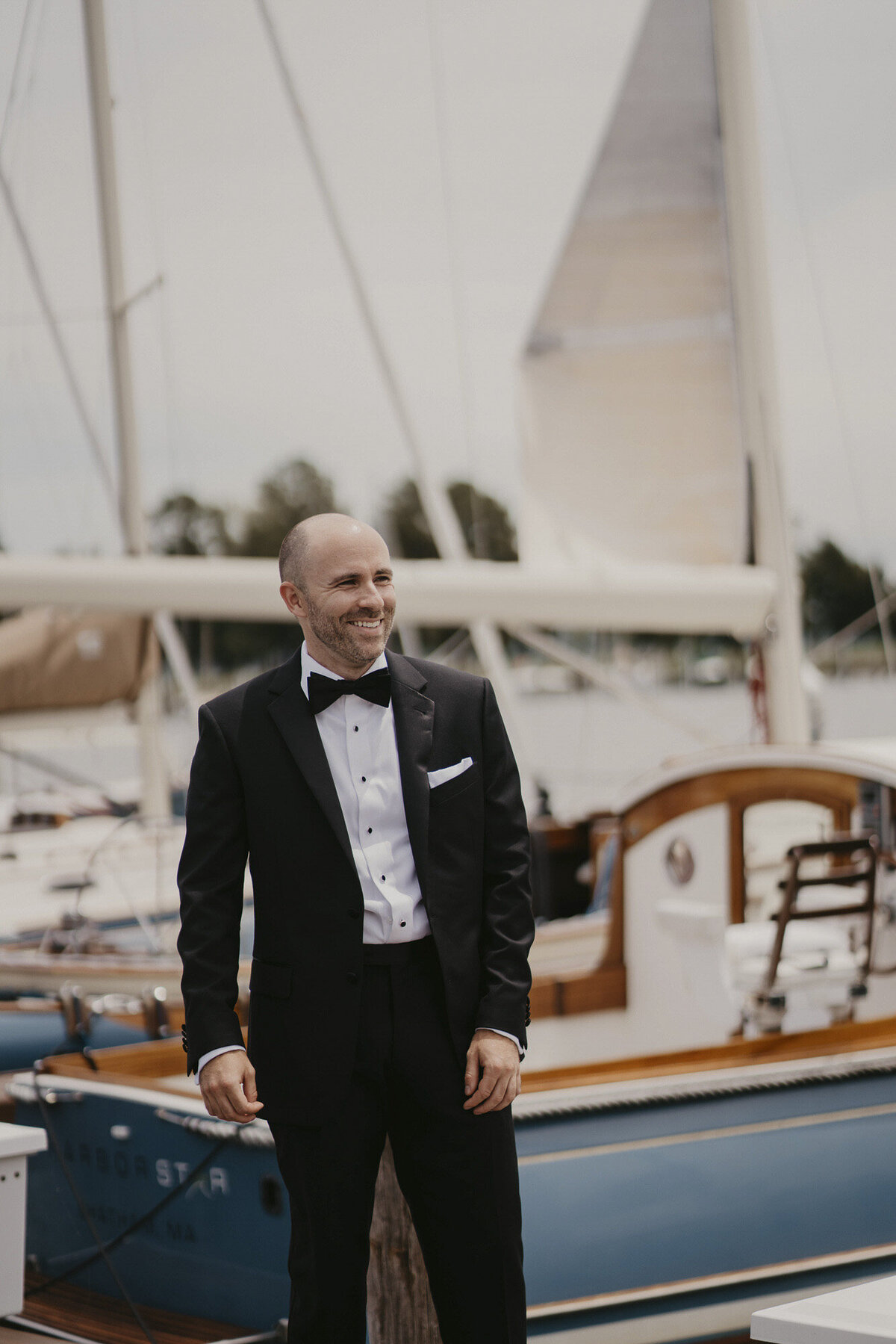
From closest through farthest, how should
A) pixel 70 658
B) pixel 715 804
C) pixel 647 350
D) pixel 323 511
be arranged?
pixel 715 804 < pixel 647 350 < pixel 70 658 < pixel 323 511

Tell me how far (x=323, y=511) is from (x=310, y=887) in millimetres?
52940

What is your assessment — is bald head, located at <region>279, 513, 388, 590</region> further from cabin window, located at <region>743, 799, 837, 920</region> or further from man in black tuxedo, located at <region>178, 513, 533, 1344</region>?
cabin window, located at <region>743, 799, 837, 920</region>

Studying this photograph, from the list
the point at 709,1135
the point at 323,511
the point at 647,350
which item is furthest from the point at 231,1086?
the point at 323,511

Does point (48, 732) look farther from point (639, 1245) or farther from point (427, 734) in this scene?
point (427, 734)

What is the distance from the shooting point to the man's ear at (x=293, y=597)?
2514mm

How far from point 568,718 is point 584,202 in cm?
6562

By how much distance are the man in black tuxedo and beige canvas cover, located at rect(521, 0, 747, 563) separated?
6.06m

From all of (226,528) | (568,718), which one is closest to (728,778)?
(226,528)

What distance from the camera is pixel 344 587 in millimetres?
2459

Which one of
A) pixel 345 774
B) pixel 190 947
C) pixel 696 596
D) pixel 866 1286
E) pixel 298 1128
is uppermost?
pixel 696 596

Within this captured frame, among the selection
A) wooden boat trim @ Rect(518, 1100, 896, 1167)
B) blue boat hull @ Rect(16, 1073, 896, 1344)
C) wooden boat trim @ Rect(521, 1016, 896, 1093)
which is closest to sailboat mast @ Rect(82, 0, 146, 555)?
blue boat hull @ Rect(16, 1073, 896, 1344)

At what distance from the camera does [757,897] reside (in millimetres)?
6477

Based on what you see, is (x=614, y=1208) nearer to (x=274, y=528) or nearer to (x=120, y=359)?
(x=120, y=359)

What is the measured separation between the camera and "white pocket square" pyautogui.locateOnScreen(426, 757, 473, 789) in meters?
2.53
